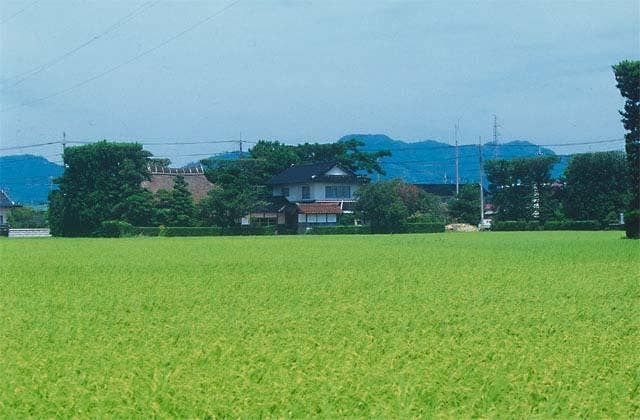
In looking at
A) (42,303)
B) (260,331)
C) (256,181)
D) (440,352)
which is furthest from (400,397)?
(256,181)

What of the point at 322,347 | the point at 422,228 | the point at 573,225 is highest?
the point at 422,228

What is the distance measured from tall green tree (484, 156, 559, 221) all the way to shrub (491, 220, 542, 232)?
5.83 feet

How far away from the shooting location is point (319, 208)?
6456 cm

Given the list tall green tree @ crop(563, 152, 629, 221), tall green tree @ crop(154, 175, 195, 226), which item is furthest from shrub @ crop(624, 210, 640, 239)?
tall green tree @ crop(154, 175, 195, 226)

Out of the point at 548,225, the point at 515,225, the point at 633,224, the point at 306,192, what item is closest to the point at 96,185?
the point at 306,192

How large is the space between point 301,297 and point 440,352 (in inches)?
235

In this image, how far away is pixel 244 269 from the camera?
21016 millimetres

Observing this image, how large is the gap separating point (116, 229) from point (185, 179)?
60.8 ft

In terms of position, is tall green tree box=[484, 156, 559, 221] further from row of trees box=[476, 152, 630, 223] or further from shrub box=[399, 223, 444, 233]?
shrub box=[399, 223, 444, 233]

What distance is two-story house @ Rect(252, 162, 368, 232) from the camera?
213 feet

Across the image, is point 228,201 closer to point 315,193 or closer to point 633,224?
point 315,193

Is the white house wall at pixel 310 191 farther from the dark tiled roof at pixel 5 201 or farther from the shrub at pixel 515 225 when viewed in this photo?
the dark tiled roof at pixel 5 201

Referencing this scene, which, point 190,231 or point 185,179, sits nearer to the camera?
point 190,231

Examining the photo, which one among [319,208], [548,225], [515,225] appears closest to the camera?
[548,225]
